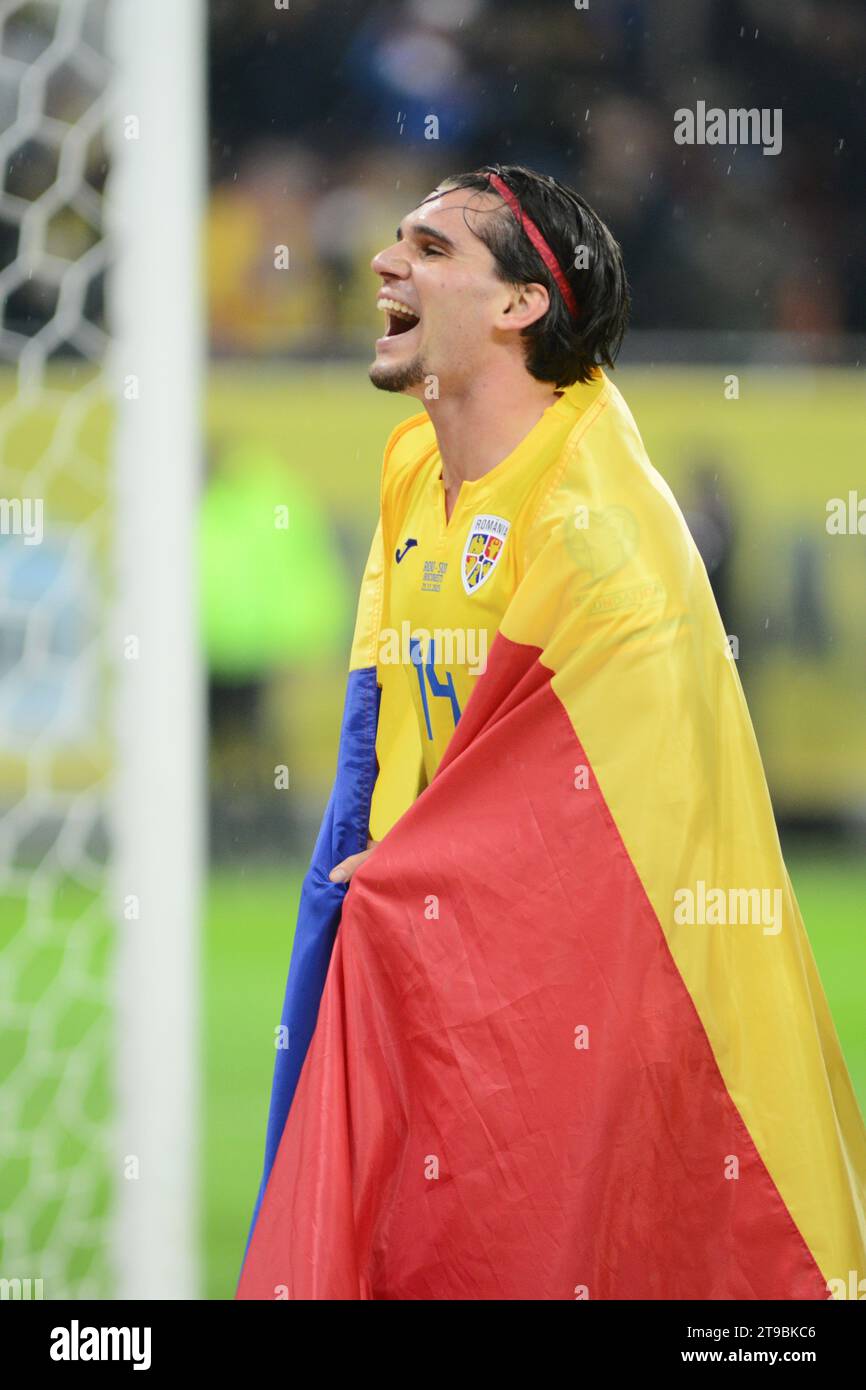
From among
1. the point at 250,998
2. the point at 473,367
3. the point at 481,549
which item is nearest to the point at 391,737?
the point at 481,549

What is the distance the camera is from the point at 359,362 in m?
6.63

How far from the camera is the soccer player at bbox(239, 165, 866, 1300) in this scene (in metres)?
2.09

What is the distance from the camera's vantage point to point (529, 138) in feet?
23.3

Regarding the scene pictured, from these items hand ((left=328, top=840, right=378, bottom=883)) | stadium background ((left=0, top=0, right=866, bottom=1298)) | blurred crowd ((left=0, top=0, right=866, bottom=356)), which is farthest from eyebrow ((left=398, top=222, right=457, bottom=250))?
blurred crowd ((left=0, top=0, right=866, bottom=356))

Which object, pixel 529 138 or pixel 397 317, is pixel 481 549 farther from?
pixel 529 138

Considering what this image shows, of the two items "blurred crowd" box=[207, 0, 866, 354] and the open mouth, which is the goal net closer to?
the open mouth

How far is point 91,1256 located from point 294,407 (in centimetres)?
426

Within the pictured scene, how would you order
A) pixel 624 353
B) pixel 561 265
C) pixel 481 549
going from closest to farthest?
1. pixel 481 549
2. pixel 561 265
3. pixel 624 353

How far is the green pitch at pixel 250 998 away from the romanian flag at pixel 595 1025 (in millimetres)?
1051

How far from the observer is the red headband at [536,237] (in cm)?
237

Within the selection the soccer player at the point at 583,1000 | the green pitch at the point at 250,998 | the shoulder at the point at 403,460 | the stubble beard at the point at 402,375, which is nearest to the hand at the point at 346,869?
the soccer player at the point at 583,1000

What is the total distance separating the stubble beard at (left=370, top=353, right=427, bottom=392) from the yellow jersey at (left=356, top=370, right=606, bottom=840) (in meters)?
0.16

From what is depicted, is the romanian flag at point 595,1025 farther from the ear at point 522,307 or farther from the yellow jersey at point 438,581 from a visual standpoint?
the ear at point 522,307

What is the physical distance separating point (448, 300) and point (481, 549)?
0.37 metres
